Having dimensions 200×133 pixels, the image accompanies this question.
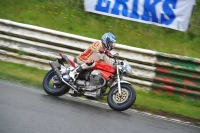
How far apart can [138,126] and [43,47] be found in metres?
4.88

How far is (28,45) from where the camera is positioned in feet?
38.0

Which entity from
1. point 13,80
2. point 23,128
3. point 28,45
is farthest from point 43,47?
point 23,128

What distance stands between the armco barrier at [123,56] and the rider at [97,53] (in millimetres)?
1879

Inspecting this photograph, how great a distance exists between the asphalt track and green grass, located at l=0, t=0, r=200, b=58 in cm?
400

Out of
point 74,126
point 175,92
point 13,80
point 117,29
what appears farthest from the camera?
point 117,29

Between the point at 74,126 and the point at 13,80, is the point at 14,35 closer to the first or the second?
the point at 13,80

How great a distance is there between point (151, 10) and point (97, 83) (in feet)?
14.6

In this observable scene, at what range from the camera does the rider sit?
9.02 m

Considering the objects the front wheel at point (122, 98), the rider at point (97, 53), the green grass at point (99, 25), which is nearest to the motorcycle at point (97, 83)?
the front wheel at point (122, 98)

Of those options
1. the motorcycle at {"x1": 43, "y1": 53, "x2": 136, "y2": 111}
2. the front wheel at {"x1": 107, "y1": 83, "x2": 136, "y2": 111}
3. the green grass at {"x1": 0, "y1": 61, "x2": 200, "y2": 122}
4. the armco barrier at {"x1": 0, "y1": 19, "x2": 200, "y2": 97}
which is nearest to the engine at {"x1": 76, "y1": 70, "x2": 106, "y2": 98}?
the motorcycle at {"x1": 43, "y1": 53, "x2": 136, "y2": 111}

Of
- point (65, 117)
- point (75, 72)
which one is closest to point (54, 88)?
point (75, 72)

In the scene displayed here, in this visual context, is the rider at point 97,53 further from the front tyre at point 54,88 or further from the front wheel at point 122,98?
the front wheel at point 122,98

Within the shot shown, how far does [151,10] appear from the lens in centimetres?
1273

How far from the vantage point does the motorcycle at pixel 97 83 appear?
8641 mm
